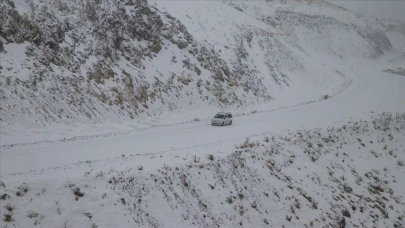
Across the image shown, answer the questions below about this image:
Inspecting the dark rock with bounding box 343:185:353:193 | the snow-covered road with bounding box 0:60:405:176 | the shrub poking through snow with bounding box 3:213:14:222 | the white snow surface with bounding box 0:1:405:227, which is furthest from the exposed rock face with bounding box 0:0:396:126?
the dark rock with bounding box 343:185:353:193

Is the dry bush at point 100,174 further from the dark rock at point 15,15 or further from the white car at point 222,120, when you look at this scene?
the dark rock at point 15,15

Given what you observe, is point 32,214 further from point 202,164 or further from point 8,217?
point 202,164

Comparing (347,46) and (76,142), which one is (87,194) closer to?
(76,142)

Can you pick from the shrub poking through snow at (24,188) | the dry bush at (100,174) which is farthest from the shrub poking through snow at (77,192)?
the shrub poking through snow at (24,188)

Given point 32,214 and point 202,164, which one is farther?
point 202,164

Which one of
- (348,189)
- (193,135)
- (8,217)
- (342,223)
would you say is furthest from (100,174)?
(348,189)

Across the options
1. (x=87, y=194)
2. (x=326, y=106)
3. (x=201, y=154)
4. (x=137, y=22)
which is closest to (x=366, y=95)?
(x=326, y=106)

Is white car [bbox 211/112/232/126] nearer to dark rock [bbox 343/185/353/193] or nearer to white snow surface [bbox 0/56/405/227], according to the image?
white snow surface [bbox 0/56/405/227]
